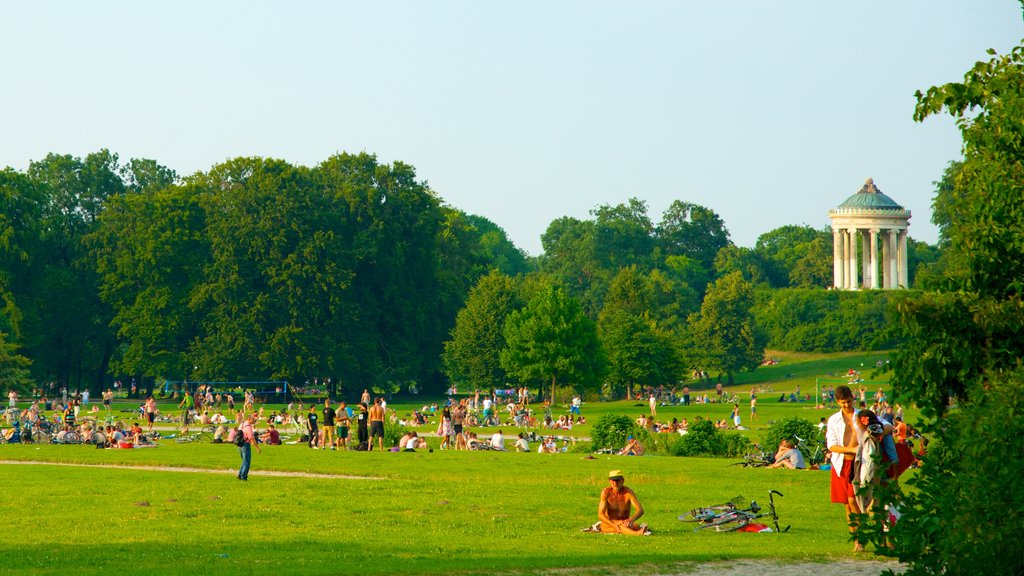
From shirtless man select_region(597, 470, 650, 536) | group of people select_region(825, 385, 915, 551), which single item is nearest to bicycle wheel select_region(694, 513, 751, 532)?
shirtless man select_region(597, 470, 650, 536)

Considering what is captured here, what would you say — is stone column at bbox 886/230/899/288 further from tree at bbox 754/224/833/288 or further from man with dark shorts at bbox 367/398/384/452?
man with dark shorts at bbox 367/398/384/452

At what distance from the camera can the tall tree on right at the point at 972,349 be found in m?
11.8

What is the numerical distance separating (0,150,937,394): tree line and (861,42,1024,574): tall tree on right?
5869 cm

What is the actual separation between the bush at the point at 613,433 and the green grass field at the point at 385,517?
3914mm

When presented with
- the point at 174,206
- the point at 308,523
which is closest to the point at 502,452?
the point at 308,523

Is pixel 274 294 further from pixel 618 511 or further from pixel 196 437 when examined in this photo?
pixel 618 511

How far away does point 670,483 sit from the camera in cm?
2639

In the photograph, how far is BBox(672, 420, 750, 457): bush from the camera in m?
35.4

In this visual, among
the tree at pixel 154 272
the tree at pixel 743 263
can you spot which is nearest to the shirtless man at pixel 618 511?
the tree at pixel 154 272

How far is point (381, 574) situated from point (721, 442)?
21822 millimetres

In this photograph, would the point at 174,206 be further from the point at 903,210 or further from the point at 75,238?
the point at 903,210

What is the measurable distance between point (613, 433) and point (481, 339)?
41.4m

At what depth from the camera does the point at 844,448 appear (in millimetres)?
16125

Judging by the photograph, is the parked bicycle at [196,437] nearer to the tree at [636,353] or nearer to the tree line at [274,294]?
the tree line at [274,294]
